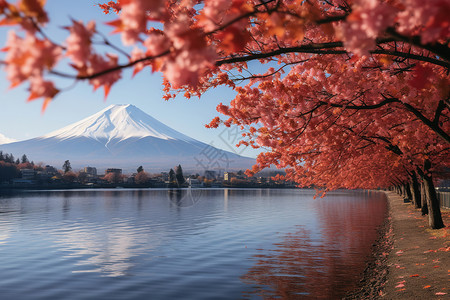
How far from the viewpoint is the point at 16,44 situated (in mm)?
2609

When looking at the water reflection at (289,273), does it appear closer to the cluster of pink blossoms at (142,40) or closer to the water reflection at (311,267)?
the water reflection at (311,267)

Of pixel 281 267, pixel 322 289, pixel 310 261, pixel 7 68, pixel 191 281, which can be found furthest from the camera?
pixel 310 261

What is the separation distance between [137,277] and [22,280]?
14.9 feet

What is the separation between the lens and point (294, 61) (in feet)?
35.7

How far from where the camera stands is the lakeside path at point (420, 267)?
9719 mm

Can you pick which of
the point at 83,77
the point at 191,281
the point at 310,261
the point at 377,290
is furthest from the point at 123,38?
the point at 310,261

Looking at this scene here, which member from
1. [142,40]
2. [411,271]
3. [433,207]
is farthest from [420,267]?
[142,40]

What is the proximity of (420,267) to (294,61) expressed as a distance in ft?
26.1

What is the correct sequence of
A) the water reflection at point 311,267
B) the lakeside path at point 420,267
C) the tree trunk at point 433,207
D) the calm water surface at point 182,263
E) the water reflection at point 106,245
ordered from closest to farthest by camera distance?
the lakeside path at point 420,267 < the water reflection at point 311,267 < the calm water surface at point 182,263 < the water reflection at point 106,245 < the tree trunk at point 433,207

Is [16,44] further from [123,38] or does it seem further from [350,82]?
[350,82]

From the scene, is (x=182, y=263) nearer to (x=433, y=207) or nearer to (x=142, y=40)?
(x=433, y=207)

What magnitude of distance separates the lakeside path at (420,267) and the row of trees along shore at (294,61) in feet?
11.8

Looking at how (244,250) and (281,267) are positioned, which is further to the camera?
(244,250)

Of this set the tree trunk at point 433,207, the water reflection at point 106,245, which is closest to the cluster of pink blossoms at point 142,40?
the water reflection at point 106,245
